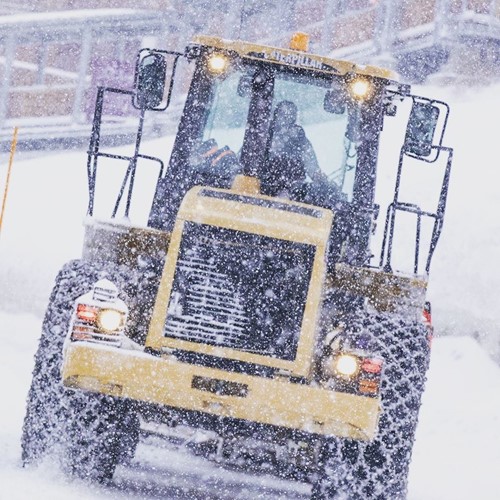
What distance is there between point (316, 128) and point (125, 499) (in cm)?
268

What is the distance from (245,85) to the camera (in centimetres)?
855

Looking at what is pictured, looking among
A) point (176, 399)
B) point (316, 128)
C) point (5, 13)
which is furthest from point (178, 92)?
point (176, 399)

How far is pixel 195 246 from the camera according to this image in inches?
289

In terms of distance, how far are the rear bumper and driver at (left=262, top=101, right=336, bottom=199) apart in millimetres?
1761

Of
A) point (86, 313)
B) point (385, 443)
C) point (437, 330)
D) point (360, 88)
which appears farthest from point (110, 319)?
point (437, 330)

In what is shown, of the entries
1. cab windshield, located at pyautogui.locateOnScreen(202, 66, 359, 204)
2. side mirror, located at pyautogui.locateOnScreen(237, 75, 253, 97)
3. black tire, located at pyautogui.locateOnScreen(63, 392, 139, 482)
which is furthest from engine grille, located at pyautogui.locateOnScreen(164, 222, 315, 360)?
side mirror, located at pyautogui.locateOnScreen(237, 75, 253, 97)

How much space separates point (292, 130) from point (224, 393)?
2.13 meters

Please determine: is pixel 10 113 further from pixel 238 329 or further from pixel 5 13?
pixel 238 329

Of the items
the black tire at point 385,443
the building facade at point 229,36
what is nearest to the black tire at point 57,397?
the black tire at point 385,443

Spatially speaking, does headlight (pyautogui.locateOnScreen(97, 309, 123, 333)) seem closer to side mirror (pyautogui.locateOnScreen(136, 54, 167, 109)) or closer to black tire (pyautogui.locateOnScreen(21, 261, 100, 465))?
black tire (pyautogui.locateOnScreen(21, 261, 100, 465))

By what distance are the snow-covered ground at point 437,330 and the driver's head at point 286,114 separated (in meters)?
2.46

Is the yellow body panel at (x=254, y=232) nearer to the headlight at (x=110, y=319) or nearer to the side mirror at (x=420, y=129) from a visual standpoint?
the headlight at (x=110, y=319)

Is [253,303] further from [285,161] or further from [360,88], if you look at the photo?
[360,88]

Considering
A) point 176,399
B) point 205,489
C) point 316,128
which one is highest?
point 316,128
